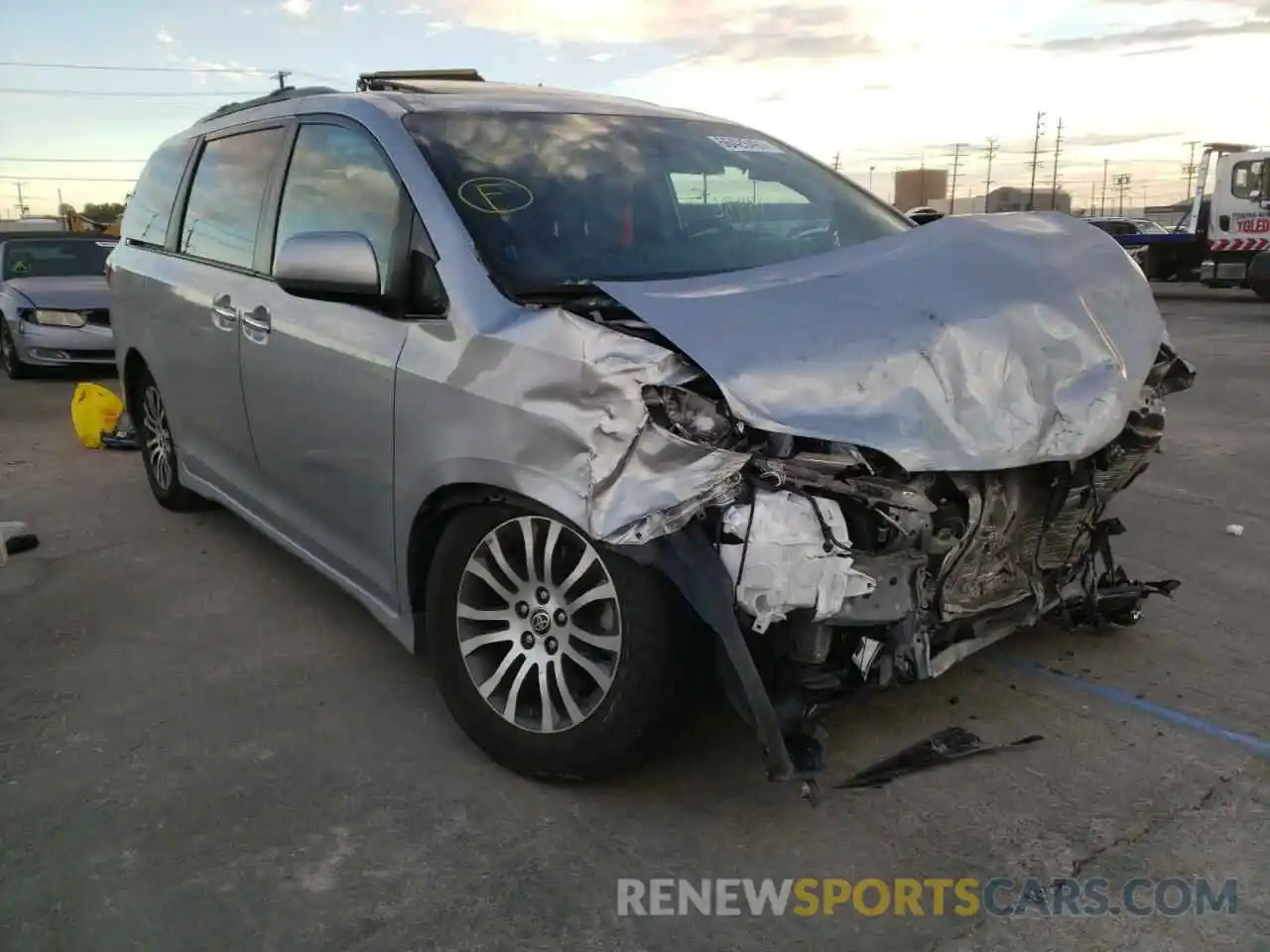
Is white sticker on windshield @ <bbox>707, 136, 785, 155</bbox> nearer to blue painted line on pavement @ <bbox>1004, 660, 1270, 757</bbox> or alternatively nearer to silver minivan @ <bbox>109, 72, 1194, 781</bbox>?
silver minivan @ <bbox>109, 72, 1194, 781</bbox>

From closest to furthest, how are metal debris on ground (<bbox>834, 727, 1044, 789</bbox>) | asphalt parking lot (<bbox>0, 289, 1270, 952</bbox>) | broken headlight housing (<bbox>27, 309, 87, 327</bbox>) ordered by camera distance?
asphalt parking lot (<bbox>0, 289, 1270, 952</bbox>)
metal debris on ground (<bbox>834, 727, 1044, 789</bbox>)
broken headlight housing (<bbox>27, 309, 87, 327</bbox>)

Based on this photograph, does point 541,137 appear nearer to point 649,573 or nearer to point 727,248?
point 727,248

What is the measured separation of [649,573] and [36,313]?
10600mm

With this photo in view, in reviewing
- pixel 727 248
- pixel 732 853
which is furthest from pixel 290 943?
pixel 727 248

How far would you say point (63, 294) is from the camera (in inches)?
432

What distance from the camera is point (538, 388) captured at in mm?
2629

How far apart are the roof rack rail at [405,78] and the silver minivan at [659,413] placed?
11 cm

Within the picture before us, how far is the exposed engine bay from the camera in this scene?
2.42 m

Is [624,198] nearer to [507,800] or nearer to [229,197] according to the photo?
[507,800]

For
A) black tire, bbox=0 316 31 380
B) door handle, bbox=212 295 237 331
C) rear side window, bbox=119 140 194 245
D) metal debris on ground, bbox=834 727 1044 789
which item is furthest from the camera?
black tire, bbox=0 316 31 380

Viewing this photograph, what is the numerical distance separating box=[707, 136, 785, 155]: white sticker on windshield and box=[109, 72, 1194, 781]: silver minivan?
3cm

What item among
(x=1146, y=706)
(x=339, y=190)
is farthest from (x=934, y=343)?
(x=339, y=190)

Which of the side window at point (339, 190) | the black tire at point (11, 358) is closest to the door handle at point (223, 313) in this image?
the side window at point (339, 190)
